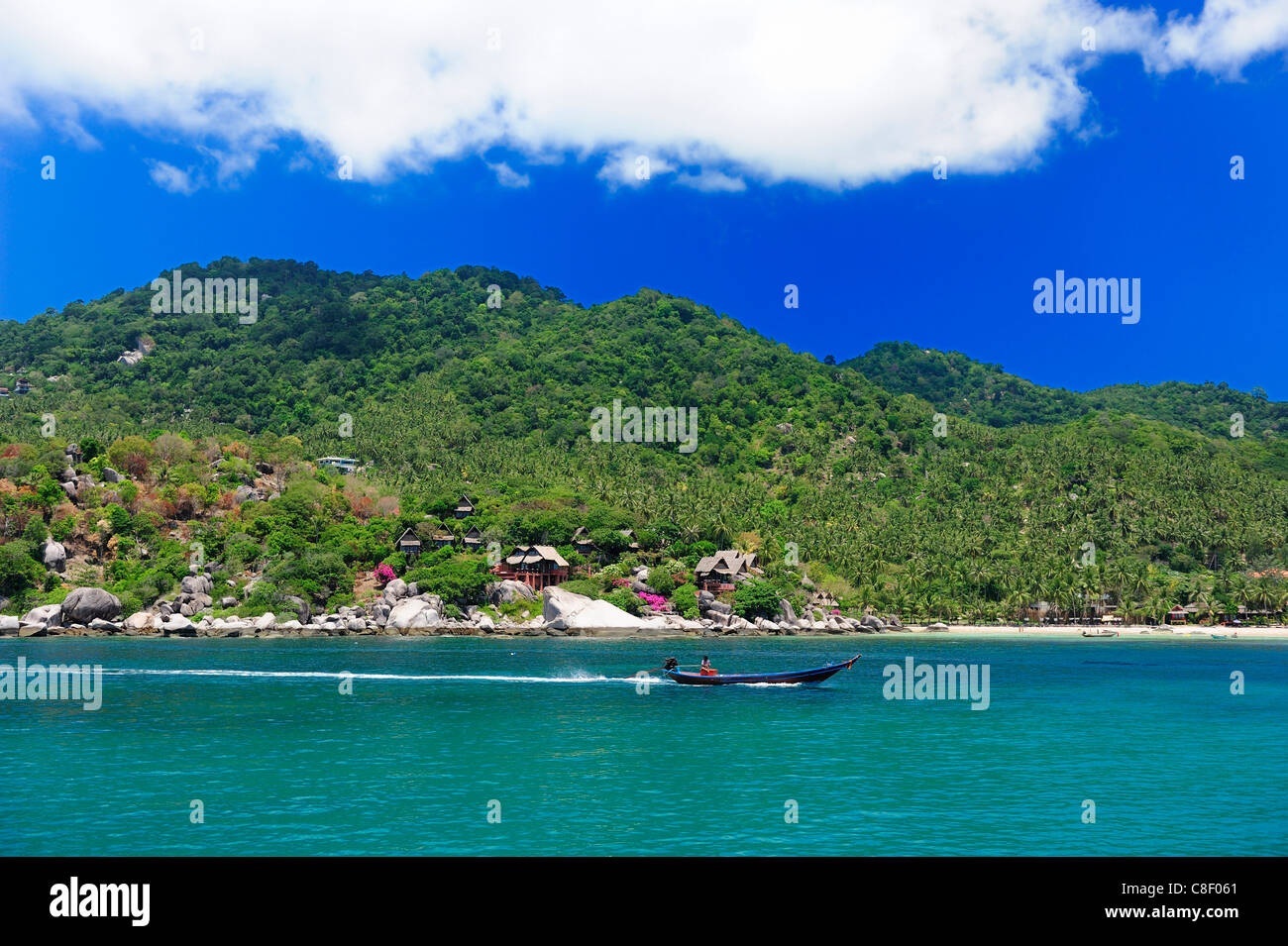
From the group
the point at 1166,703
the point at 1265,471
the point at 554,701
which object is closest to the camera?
the point at 554,701

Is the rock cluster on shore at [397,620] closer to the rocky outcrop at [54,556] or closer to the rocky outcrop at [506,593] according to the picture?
the rocky outcrop at [506,593]

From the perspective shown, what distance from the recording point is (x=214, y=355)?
183000 mm

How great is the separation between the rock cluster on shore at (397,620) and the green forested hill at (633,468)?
5.11 metres

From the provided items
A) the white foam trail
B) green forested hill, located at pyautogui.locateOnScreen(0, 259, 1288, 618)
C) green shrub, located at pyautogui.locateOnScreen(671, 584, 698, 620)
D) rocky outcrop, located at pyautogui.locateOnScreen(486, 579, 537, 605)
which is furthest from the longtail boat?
green forested hill, located at pyautogui.locateOnScreen(0, 259, 1288, 618)

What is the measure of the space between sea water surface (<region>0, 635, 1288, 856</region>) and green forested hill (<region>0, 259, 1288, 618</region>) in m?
50.6

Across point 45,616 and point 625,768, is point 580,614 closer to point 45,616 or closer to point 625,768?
point 45,616

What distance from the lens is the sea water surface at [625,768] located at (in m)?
19.8

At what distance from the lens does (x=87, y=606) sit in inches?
3145

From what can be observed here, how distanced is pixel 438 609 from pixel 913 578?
55788mm

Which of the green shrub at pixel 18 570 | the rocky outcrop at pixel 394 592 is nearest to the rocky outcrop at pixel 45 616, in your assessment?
the green shrub at pixel 18 570

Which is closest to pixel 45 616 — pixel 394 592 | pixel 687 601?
pixel 394 592
